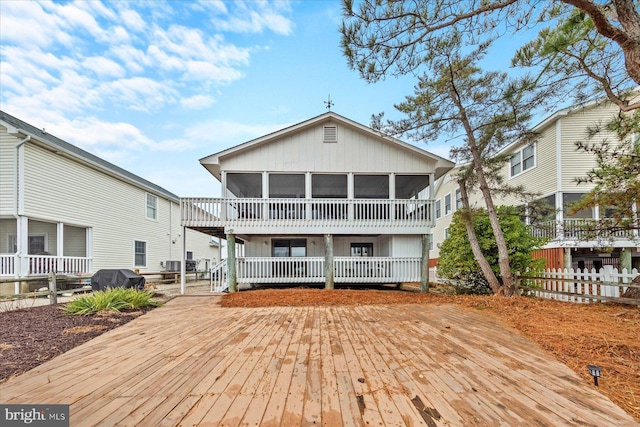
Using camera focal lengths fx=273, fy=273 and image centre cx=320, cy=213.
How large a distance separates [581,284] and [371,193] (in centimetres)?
794

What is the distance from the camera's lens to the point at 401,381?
273cm

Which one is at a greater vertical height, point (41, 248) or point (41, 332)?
point (41, 248)

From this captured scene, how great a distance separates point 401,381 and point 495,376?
1.05 meters

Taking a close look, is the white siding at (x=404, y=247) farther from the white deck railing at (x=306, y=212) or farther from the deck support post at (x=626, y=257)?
the deck support post at (x=626, y=257)

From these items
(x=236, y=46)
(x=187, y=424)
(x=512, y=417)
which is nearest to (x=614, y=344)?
(x=512, y=417)

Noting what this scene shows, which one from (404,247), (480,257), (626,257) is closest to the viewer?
(480,257)

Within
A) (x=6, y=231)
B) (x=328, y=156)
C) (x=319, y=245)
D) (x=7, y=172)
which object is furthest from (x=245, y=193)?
(x=6, y=231)

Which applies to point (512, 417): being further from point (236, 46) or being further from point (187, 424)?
point (236, 46)

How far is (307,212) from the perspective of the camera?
9.87 m

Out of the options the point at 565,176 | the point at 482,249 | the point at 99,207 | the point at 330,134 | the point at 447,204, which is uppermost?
the point at 330,134

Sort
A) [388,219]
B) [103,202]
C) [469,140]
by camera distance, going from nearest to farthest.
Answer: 1. [469,140]
2. [388,219]
3. [103,202]

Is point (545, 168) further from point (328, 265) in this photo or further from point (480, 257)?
point (328, 265)

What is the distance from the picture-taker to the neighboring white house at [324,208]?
972cm

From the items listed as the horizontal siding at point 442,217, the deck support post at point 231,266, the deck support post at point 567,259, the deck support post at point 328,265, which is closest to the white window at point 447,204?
the horizontal siding at point 442,217
